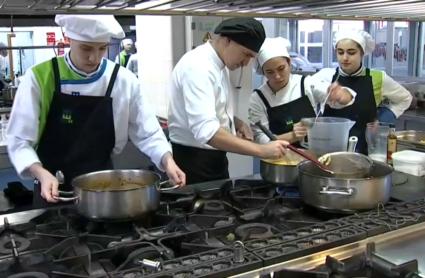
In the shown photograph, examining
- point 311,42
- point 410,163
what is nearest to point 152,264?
point 410,163

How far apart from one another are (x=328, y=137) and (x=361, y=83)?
0.84 m

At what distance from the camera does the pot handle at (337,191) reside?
104 cm

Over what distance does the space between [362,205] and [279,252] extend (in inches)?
12.0

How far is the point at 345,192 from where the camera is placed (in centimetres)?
105

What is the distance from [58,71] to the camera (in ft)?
4.39

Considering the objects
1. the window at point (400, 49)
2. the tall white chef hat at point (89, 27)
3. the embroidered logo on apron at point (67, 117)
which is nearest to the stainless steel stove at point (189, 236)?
the embroidered logo on apron at point (67, 117)

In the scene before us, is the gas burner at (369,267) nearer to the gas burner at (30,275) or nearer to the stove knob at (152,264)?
the stove knob at (152,264)

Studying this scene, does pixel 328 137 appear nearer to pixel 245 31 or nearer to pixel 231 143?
pixel 231 143

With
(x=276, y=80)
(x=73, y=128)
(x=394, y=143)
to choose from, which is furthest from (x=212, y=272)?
(x=276, y=80)

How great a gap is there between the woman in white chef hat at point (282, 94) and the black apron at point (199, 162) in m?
0.23

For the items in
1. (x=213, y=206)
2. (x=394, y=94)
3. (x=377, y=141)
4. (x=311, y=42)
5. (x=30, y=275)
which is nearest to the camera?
(x=30, y=275)

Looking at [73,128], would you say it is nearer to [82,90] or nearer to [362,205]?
[82,90]

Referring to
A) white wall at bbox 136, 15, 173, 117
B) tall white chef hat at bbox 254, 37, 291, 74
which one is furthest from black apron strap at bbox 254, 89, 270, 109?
white wall at bbox 136, 15, 173, 117

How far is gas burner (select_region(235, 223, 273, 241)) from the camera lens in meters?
0.99
